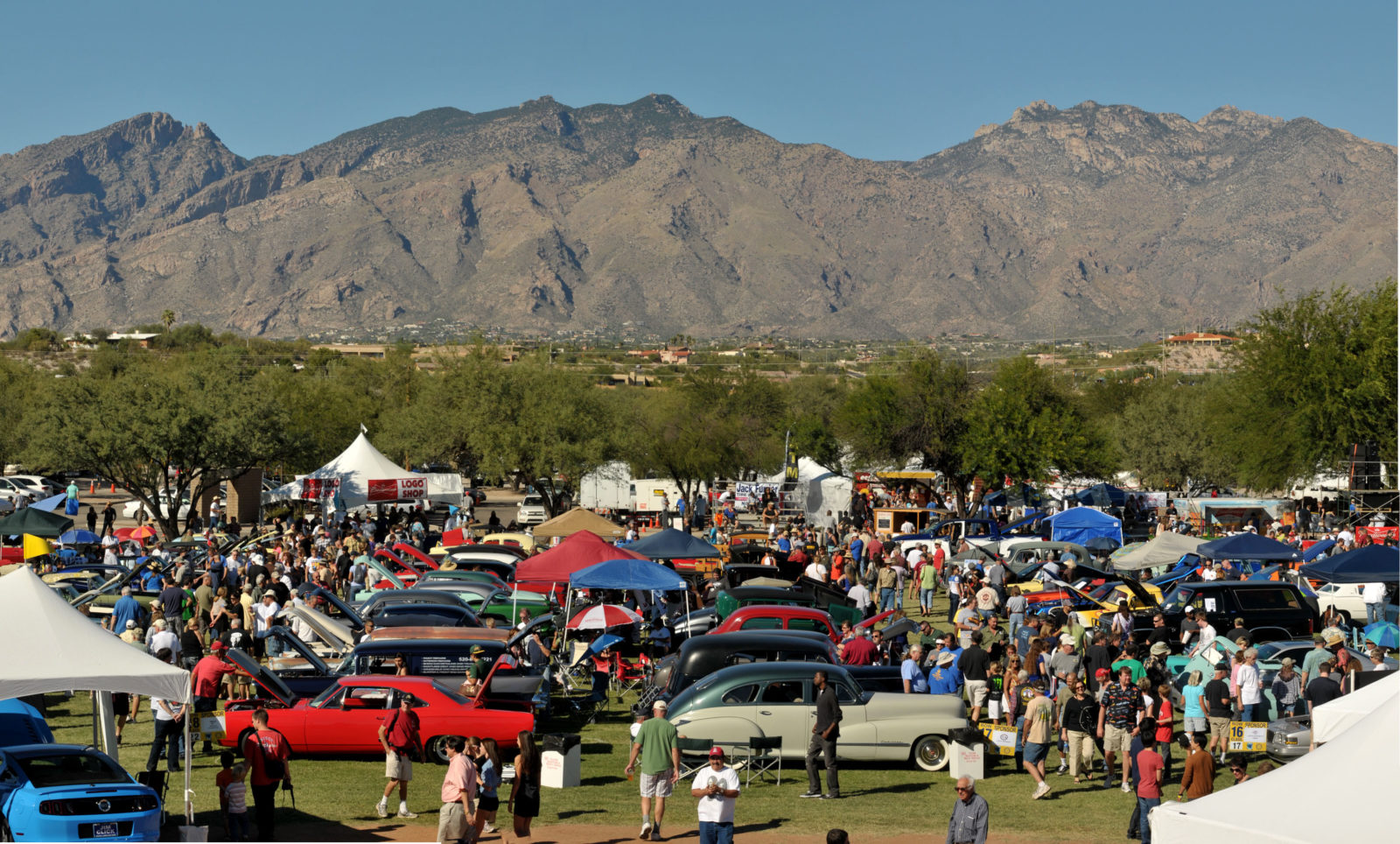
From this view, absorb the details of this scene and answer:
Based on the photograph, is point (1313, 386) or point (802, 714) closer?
point (802, 714)

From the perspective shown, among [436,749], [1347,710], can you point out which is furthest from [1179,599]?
[436,749]

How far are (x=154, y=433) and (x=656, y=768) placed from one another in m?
33.2

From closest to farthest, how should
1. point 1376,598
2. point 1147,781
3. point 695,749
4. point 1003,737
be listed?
1. point 1147,781
2. point 695,749
3. point 1003,737
4. point 1376,598

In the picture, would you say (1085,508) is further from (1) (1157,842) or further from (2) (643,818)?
(1) (1157,842)

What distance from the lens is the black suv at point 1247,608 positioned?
1970 cm

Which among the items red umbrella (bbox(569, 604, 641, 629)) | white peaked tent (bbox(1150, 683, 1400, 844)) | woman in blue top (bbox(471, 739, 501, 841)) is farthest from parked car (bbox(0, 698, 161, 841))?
red umbrella (bbox(569, 604, 641, 629))

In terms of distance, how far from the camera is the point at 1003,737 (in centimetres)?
1411

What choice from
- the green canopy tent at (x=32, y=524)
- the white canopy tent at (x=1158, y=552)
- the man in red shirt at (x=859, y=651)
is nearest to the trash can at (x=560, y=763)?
the man in red shirt at (x=859, y=651)

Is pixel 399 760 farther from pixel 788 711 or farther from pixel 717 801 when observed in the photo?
pixel 788 711

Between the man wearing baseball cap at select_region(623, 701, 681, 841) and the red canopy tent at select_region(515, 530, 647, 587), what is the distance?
9.66 m

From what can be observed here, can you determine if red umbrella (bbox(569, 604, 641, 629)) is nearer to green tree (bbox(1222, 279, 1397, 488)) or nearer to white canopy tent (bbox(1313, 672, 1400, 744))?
white canopy tent (bbox(1313, 672, 1400, 744))

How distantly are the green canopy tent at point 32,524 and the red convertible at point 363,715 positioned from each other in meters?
18.3

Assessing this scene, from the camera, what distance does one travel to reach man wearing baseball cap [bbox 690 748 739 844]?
1030 cm

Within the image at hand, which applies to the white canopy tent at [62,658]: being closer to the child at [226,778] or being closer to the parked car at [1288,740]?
the child at [226,778]
